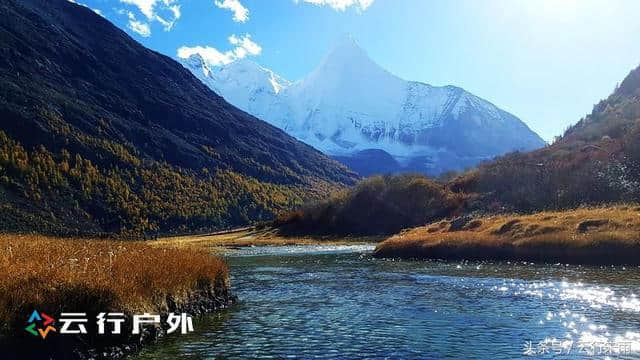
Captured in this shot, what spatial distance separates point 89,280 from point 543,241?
1738 inches

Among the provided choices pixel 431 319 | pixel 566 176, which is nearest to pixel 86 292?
pixel 431 319

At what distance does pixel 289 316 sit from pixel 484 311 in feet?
30.2

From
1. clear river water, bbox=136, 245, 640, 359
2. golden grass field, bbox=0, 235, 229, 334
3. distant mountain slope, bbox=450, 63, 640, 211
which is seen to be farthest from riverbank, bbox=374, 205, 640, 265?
golden grass field, bbox=0, 235, 229, 334

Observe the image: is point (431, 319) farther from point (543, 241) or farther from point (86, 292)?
point (543, 241)

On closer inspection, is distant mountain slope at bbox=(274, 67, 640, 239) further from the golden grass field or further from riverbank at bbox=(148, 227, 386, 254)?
the golden grass field

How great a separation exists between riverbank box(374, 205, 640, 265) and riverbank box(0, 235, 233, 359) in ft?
112

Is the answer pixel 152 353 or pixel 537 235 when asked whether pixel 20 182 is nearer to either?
pixel 537 235

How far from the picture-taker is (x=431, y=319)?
25438 mm

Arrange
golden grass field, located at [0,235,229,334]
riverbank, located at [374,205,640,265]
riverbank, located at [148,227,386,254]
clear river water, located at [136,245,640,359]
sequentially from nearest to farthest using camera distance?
golden grass field, located at [0,235,229,334] → clear river water, located at [136,245,640,359] → riverbank, located at [374,205,640,265] → riverbank, located at [148,227,386,254]

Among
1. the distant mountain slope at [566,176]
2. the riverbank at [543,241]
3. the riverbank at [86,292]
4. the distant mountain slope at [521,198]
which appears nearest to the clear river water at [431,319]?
the riverbank at [86,292]

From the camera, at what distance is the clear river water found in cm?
1986

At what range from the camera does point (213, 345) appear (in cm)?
2131

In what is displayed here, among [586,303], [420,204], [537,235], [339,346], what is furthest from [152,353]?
[420,204]

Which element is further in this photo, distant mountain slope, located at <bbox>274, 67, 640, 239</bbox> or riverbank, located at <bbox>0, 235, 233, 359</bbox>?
distant mountain slope, located at <bbox>274, 67, 640, 239</bbox>
